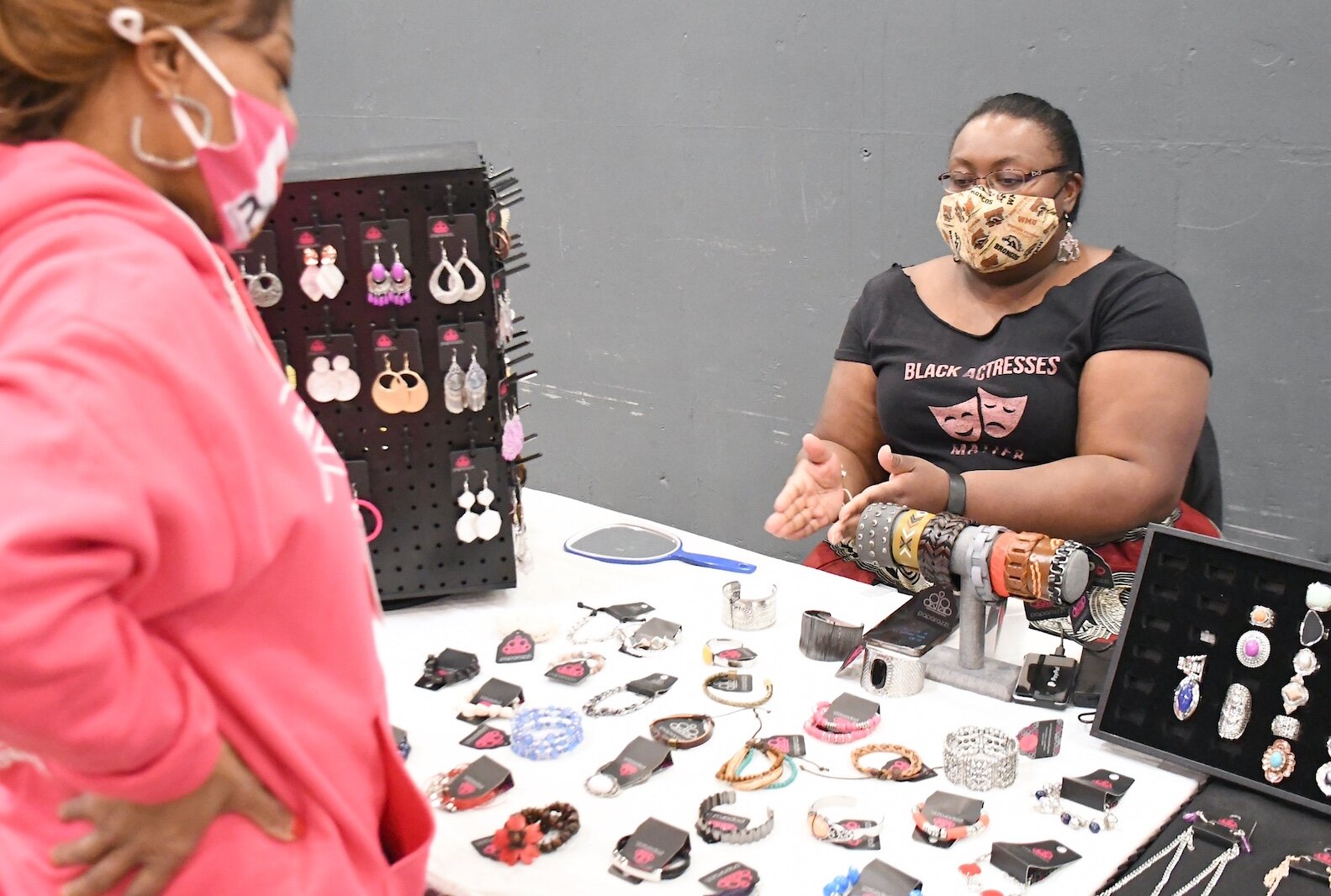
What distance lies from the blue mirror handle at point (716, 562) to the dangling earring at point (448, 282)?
54 cm

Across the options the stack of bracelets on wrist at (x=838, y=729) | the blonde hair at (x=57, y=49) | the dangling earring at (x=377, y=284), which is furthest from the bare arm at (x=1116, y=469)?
the blonde hair at (x=57, y=49)

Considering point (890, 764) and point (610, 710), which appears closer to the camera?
point (890, 764)

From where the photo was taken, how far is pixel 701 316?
11.6 ft

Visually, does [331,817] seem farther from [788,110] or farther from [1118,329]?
[788,110]

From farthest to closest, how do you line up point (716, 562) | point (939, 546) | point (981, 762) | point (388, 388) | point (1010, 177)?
point (1010, 177) → point (716, 562) → point (388, 388) → point (939, 546) → point (981, 762)

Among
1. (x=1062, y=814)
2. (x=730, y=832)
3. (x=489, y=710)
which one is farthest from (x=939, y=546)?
(x=489, y=710)

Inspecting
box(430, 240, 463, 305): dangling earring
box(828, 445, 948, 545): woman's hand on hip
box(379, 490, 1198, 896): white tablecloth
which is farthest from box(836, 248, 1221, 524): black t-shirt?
box(430, 240, 463, 305): dangling earring

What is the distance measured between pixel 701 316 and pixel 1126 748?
7.67 feet

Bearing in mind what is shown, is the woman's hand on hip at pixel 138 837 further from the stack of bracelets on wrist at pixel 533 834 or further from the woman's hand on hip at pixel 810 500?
the woman's hand on hip at pixel 810 500

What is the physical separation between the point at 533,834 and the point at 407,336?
0.81 metres

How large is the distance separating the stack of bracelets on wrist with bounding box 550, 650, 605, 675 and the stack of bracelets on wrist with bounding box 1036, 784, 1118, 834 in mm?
572

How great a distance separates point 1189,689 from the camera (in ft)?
4.29

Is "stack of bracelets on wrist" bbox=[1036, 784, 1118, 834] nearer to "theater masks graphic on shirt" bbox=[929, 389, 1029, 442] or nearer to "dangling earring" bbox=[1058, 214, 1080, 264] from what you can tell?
"theater masks graphic on shirt" bbox=[929, 389, 1029, 442]

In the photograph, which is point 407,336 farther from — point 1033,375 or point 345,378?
point 1033,375
